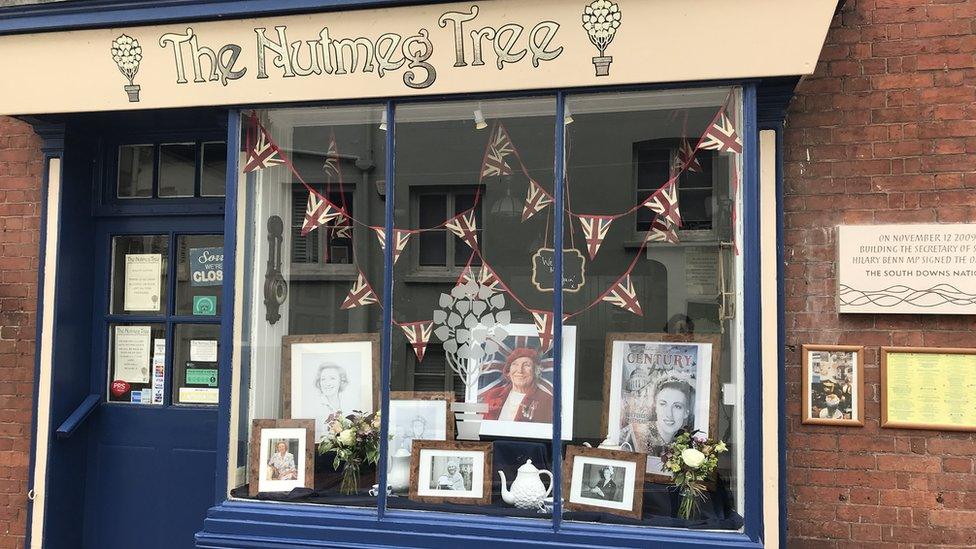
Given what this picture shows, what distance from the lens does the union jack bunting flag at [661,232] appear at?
3711 mm

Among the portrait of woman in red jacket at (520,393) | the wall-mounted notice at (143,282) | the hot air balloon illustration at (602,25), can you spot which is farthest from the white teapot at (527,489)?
the wall-mounted notice at (143,282)

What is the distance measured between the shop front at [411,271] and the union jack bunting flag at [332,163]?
0.02 m

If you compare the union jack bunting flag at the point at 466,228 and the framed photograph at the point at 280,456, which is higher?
the union jack bunting flag at the point at 466,228

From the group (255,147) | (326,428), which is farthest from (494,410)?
(255,147)

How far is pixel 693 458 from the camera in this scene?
3439mm

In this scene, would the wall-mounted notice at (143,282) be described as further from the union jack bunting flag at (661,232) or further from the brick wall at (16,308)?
the union jack bunting flag at (661,232)

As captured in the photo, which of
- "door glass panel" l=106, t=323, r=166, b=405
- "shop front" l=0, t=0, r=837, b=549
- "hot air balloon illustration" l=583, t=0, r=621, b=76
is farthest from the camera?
"door glass panel" l=106, t=323, r=166, b=405

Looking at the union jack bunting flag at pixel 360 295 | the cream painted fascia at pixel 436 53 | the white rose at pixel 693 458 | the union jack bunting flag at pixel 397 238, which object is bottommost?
the white rose at pixel 693 458

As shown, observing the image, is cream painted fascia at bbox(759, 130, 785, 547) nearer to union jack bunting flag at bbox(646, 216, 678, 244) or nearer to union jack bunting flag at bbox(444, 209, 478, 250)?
union jack bunting flag at bbox(646, 216, 678, 244)

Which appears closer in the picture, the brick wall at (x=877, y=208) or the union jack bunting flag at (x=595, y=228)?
the brick wall at (x=877, y=208)

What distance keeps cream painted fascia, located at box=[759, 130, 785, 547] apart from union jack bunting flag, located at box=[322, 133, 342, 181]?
242cm

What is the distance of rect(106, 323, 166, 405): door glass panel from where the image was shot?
430cm

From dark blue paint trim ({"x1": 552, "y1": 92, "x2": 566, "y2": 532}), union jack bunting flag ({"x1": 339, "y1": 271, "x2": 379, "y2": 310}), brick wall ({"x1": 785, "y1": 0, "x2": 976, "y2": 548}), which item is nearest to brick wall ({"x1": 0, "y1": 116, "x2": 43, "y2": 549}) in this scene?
union jack bunting flag ({"x1": 339, "y1": 271, "x2": 379, "y2": 310})

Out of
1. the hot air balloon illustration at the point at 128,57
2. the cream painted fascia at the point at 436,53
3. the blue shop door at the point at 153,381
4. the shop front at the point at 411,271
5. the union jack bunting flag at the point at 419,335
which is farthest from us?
the blue shop door at the point at 153,381
